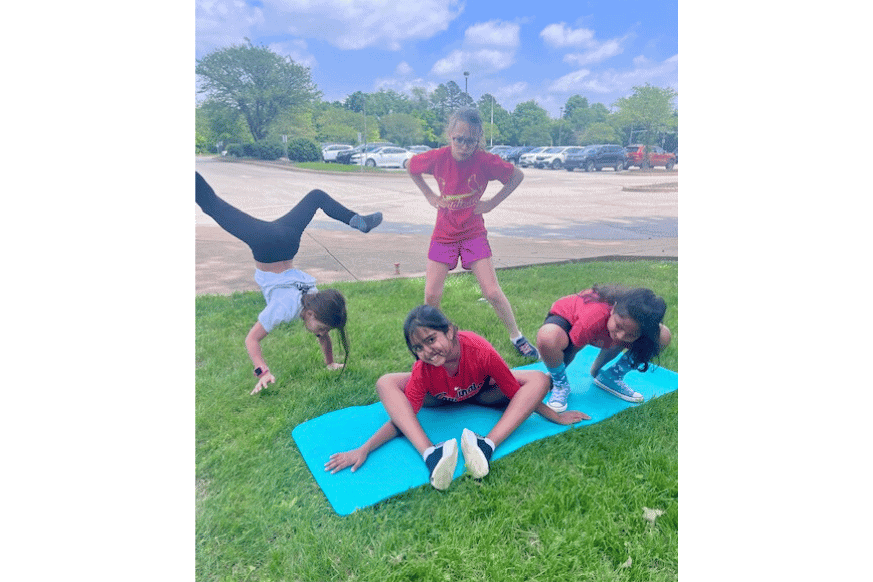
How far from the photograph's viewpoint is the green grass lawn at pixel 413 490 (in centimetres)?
196

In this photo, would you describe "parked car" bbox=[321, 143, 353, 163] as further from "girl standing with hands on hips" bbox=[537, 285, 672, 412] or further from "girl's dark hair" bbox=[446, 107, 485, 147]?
"girl standing with hands on hips" bbox=[537, 285, 672, 412]

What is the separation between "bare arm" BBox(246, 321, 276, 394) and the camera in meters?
2.69

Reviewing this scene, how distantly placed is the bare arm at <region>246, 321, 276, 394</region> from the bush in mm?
839

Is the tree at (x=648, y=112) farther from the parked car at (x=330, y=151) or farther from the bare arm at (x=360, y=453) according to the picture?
the bare arm at (x=360, y=453)

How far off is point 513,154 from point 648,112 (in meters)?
0.70

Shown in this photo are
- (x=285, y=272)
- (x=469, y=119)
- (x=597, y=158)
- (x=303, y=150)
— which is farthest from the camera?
(x=597, y=158)

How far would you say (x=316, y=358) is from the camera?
2.77m

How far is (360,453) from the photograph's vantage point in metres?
2.42

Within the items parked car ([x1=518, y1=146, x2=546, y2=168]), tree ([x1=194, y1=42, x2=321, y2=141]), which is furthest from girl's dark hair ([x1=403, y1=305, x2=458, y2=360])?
tree ([x1=194, y1=42, x2=321, y2=141])

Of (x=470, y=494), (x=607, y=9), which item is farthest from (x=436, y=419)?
(x=607, y=9)

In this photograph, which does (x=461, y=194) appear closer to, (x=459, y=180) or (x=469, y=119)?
(x=459, y=180)

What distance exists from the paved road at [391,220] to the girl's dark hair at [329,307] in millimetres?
79

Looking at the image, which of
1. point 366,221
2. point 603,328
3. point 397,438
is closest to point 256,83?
point 366,221

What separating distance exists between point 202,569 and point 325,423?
32.3 inches
